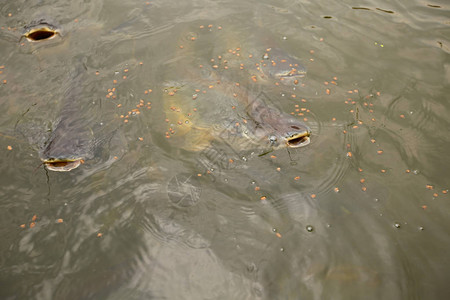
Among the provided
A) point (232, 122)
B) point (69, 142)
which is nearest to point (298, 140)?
point (232, 122)

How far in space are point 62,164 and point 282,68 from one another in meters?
2.84

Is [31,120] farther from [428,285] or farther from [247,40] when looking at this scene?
[428,285]

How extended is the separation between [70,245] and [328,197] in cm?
241

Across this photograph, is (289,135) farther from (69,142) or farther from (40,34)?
(40,34)

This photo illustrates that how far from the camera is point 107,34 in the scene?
4.69m

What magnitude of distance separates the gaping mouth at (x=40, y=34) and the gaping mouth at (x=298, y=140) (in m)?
3.73

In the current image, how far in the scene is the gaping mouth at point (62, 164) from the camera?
10.5 ft

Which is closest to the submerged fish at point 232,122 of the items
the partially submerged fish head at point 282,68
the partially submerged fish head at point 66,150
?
the partially submerged fish head at point 282,68

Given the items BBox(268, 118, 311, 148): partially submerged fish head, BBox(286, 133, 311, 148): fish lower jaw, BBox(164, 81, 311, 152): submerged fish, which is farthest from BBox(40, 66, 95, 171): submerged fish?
BBox(286, 133, 311, 148): fish lower jaw

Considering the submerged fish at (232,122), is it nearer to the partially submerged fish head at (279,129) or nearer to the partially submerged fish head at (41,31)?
the partially submerged fish head at (279,129)

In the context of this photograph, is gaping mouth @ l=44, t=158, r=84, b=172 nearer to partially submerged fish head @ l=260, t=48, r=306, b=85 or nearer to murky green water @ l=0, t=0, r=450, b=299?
murky green water @ l=0, t=0, r=450, b=299

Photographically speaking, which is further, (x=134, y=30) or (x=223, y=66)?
(x=134, y=30)

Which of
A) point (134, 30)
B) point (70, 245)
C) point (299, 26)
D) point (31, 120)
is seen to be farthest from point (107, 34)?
point (70, 245)

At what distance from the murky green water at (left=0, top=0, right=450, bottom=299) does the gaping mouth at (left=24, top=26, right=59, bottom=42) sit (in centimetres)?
13
